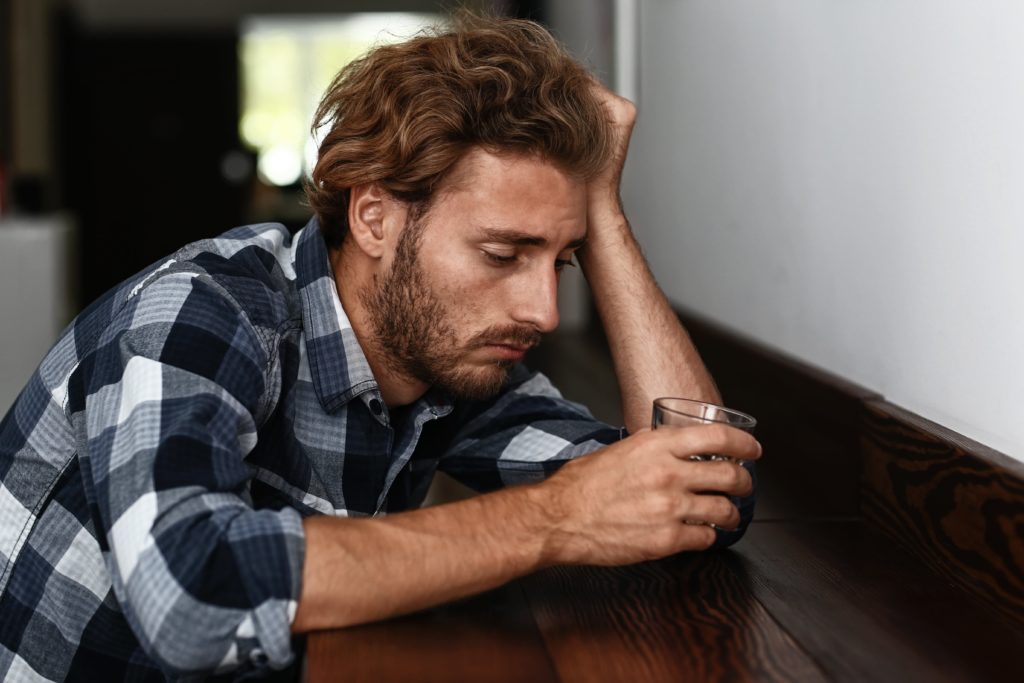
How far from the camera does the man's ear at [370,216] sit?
1395mm

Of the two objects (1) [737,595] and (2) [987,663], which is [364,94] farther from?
(2) [987,663]

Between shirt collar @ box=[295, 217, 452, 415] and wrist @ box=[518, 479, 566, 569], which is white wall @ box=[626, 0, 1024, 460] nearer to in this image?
wrist @ box=[518, 479, 566, 569]

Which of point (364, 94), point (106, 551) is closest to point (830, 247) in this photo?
point (364, 94)

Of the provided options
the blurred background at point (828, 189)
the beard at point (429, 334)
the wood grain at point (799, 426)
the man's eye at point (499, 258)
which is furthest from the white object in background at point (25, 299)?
the man's eye at point (499, 258)

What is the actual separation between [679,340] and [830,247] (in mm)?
358

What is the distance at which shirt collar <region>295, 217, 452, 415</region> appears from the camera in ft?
4.17

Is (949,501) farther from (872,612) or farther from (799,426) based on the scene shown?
(799,426)

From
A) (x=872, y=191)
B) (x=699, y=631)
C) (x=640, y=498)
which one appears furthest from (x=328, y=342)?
(x=872, y=191)

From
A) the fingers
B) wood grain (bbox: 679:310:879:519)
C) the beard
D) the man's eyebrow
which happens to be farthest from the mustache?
wood grain (bbox: 679:310:879:519)

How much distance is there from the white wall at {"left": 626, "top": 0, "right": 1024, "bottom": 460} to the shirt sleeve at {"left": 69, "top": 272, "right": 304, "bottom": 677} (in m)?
0.79

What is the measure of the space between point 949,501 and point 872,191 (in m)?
0.52

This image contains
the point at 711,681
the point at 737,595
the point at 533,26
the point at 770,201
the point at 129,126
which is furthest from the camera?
the point at 129,126

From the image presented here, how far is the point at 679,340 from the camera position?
1571 mm

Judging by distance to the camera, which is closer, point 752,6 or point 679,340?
point 679,340
